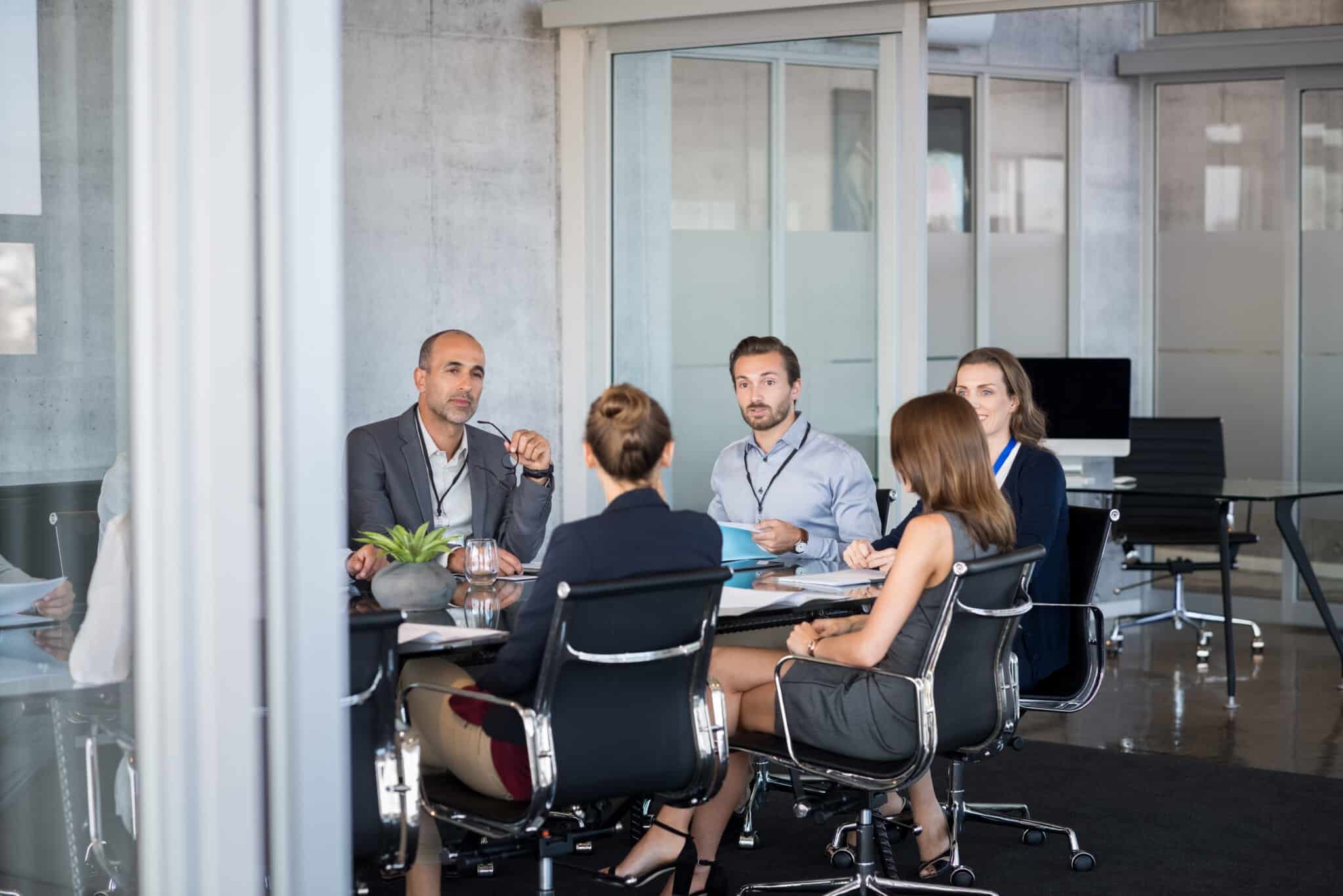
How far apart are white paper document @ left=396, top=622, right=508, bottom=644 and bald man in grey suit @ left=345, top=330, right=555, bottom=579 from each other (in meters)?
1.30

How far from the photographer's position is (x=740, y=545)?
4633mm

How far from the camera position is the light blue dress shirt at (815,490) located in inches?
195

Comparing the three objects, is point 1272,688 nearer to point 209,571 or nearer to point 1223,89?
point 1223,89

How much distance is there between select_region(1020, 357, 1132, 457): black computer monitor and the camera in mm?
7801

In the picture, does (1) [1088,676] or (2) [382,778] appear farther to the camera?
(1) [1088,676]

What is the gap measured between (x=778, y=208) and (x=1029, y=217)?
8.15 feet

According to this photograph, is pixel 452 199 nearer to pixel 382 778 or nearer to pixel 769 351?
pixel 769 351

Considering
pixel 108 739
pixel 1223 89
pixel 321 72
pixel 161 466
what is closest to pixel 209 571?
pixel 161 466

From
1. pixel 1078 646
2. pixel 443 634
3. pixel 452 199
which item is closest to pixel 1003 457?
pixel 1078 646

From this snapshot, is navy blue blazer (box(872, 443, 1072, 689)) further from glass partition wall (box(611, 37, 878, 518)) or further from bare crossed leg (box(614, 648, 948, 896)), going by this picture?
glass partition wall (box(611, 37, 878, 518))

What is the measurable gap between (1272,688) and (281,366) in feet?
19.8

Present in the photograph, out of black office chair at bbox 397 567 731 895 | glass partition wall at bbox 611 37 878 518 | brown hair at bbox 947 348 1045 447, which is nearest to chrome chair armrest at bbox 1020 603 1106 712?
brown hair at bbox 947 348 1045 447

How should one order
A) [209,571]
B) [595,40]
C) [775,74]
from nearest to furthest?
[209,571] < [775,74] < [595,40]

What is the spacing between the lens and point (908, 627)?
3.63m
